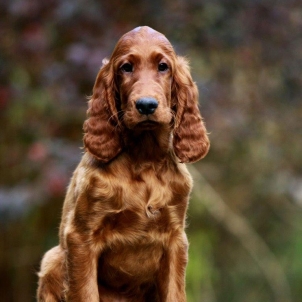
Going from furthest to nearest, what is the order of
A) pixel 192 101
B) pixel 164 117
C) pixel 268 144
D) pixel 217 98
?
pixel 268 144 < pixel 217 98 < pixel 192 101 < pixel 164 117

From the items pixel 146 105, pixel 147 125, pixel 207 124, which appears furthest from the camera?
pixel 207 124

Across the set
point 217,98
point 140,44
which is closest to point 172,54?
point 140,44

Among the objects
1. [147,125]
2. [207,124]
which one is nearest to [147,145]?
[147,125]

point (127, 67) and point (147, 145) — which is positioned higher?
point (127, 67)

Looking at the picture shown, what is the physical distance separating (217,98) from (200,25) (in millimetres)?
1390

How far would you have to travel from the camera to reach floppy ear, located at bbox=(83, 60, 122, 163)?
5.31 metres

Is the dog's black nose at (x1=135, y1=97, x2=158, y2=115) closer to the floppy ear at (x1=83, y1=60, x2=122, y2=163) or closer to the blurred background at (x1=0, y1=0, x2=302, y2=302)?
the floppy ear at (x1=83, y1=60, x2=122, y2=163)

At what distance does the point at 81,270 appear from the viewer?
5.32m

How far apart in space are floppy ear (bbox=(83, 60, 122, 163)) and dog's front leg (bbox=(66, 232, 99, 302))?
18.7 inches

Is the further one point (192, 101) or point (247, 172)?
point (247, 172)

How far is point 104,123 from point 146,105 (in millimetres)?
423

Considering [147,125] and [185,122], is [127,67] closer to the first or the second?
[147,125]

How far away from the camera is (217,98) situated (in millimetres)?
12875

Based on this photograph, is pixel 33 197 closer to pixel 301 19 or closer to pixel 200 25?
pixel 200 25
